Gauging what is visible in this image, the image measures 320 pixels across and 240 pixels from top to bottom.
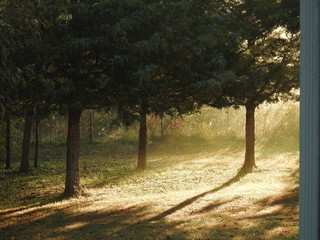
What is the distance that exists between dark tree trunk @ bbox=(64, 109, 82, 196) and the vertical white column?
39.3 feet

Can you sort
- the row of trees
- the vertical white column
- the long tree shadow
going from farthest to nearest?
the long tree shadow
the row of trees
the vertical white column

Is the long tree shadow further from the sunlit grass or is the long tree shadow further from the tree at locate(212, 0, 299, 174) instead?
the tree at locate(212, 0, 299, 174)

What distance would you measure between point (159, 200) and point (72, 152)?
3.35m

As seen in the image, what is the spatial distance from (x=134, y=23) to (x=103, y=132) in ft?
83.5

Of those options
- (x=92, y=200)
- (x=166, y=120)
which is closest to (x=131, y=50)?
(x=92, y=200)

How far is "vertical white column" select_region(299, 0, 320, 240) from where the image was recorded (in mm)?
2461

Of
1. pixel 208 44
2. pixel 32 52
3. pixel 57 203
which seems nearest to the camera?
pixel 32 52

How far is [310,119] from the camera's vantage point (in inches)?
99.1

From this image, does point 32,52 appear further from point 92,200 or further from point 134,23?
point 92,200

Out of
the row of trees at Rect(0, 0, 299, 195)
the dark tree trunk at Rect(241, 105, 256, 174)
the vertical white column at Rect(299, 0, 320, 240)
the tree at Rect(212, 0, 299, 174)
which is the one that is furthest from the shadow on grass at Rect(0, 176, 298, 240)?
the dark tree trunk at Rect(241, 105, 256, 174)

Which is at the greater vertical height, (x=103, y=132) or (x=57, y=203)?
(x=103, y=132)

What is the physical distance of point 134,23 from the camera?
1081 centimetres

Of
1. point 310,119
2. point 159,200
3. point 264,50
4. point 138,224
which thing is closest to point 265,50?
point 264,50

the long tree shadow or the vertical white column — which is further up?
the vertical white column
